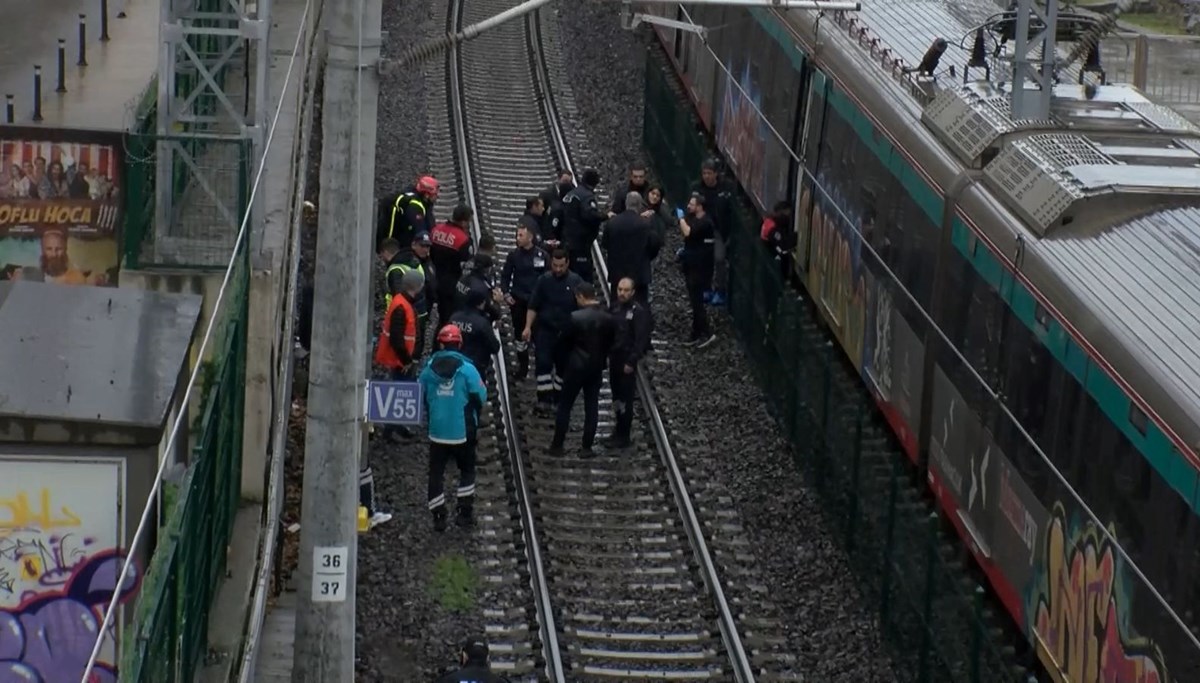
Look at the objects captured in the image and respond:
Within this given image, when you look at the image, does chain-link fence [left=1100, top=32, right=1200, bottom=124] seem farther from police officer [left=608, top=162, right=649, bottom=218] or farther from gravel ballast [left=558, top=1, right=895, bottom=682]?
police officer [left=608, top=162, right=649, bottom=218]

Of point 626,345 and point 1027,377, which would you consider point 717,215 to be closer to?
point 626,345

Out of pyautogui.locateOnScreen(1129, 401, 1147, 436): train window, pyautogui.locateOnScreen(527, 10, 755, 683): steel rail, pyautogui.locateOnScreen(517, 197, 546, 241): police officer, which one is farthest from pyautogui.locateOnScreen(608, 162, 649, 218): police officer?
pyautogui.locateOnScreen(1129, 401, 1147, 436): train window

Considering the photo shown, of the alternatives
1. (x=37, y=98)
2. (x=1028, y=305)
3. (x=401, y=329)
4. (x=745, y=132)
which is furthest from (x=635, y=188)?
(x=1028, y=305)

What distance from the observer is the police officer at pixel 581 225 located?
64.7 feet

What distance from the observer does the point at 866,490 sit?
15.4 m

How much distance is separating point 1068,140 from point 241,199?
6.01 metres

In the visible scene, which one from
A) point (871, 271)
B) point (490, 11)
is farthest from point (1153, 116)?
point (490, 11)

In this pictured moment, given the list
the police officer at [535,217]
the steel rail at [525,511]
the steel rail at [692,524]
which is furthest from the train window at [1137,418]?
the police officer at [535,217]

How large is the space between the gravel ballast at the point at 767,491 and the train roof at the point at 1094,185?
2990mm

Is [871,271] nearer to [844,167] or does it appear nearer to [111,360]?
[844,167]

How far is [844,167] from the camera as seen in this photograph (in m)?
18.2

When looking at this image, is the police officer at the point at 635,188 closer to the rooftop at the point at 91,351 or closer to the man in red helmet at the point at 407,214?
the man in red helmet at the point at 407,214

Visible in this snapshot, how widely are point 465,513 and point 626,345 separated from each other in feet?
7.06

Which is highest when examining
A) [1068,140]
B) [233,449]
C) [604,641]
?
[1068,140]
